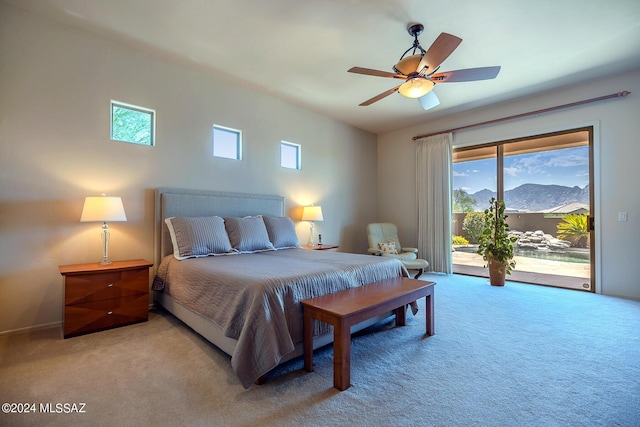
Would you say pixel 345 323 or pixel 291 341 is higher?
pixel 345 323

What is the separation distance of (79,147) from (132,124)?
60 cm

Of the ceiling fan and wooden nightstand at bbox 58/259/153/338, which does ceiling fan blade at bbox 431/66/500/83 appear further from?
wooden nightstand at bbox 58/259/153/338

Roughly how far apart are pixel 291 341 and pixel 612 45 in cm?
445

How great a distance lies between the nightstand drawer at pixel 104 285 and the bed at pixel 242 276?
10.3 inches

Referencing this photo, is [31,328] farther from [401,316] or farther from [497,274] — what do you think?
[497,274]

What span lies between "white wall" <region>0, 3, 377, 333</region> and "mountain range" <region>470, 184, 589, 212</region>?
4.08 m

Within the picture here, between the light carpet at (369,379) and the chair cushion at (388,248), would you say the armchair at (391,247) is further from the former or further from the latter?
the light carpet at (369,379)

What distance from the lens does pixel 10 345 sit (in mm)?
2387

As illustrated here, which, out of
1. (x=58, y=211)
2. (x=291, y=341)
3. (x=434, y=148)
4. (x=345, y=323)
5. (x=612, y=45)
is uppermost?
(x=612, y=45)

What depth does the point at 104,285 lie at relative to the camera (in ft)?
8.82

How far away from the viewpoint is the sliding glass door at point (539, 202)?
13.9 ft

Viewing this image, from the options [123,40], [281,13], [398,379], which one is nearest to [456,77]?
[281,13]

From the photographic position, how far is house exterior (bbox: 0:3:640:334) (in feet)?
8.79

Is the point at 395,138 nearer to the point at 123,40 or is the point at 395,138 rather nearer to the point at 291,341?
the point at 123,40
